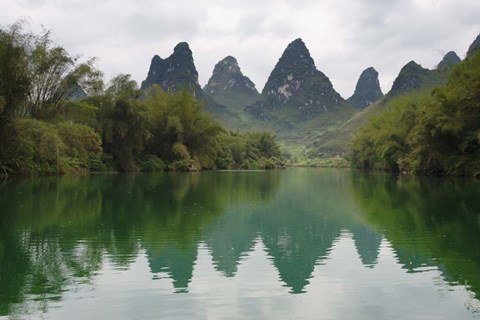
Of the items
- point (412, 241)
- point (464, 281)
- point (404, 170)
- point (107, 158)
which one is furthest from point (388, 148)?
point (464, 281)

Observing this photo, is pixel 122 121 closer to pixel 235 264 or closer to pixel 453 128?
pixel 453 128

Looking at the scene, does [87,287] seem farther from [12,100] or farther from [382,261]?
[12,100]

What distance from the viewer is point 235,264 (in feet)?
30.1

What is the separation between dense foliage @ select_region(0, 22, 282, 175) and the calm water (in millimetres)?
20982

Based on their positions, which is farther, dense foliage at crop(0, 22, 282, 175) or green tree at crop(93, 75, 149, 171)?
green tree at crop(93, 75, 149, 171)

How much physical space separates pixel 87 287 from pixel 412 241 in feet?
24.3

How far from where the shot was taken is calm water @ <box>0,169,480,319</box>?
648 cm

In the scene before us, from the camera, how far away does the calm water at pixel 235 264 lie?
6.48 meters

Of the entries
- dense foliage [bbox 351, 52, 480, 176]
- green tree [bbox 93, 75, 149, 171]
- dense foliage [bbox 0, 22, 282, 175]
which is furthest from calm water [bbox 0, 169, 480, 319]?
green tree [bbox 93, 75, 149, 171]

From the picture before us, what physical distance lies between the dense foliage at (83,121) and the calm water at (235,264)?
21.0m

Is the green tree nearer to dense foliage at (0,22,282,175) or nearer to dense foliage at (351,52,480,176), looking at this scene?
dense foliage at (0,22,282,175)

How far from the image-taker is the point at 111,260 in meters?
9.37

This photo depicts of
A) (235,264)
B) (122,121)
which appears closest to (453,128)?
(122,121)

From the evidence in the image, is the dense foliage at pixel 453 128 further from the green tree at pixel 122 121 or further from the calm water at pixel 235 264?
the green tree at pixel 122 121
